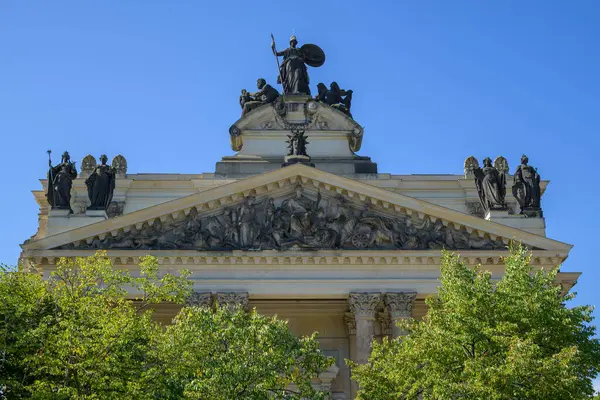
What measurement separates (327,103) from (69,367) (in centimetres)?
2467

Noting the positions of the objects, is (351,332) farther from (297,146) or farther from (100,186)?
(100,186)

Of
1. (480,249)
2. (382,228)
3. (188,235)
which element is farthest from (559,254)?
(188,235)

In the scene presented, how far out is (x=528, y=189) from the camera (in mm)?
35219

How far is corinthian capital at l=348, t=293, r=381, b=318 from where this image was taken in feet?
106

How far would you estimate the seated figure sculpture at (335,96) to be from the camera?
4434 cm

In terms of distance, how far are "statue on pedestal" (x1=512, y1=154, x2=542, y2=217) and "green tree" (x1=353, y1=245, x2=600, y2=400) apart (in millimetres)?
9639

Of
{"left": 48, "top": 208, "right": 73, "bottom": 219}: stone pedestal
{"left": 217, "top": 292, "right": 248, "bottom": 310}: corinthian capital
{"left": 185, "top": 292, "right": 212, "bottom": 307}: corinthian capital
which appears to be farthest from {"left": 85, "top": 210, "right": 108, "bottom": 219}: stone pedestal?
{"left": 217, "top": 292, "right": 248, "bottom": 310}: corinthian capital

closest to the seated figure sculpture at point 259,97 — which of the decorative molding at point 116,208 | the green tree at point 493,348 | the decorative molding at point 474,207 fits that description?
the decorative molding at point 116,208

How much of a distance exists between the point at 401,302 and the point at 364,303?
1.29m

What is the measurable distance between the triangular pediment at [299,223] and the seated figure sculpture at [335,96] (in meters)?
11.3

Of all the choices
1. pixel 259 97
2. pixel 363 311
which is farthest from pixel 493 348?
pixel 259 97

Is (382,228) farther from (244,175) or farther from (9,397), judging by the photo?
(9,397)

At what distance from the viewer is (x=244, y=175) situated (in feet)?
136

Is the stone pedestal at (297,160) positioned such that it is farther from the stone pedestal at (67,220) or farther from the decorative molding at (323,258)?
the stone pedestal at (67,220)
